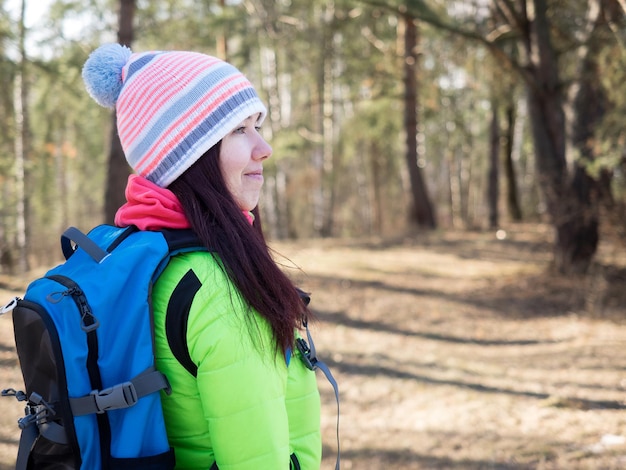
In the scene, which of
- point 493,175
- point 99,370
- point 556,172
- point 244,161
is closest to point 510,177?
point 493,175

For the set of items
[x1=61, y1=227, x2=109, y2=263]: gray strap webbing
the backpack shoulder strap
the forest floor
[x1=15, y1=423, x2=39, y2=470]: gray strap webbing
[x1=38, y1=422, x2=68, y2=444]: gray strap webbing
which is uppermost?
[x1=61, y1=227, x2=109, y2=263]: gray strap webbing

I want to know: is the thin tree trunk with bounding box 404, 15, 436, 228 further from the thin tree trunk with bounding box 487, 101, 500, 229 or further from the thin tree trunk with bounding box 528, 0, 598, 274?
the thin tree trunk with bounding box 528, 0, 598, 274

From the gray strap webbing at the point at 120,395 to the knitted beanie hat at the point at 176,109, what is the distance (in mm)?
497

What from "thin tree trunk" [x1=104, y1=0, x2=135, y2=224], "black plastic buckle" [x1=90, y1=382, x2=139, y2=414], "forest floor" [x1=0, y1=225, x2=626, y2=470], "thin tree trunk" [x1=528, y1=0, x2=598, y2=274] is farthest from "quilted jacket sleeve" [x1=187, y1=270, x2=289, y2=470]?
"thin tree trunk" [x1=528, y1=0, x2=598, y2=274]

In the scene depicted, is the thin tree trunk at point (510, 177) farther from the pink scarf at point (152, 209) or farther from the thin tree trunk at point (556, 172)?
the pink scarf at point (152, 209)

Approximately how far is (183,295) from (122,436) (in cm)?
32

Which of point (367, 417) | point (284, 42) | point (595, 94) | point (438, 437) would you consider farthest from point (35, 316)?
point (284, 42)

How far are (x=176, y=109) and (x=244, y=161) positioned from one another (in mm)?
206

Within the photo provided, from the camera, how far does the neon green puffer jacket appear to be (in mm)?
1249

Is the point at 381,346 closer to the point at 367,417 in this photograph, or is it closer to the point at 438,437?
the point at 367,417

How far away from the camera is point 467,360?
267 inches

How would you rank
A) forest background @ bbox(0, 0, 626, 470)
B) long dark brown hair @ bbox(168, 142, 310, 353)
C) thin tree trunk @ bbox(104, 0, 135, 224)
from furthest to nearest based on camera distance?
1. thin tree trunk @ bbox(104, 0, 135, 224)
2. forest background @ bbox(0, 0, 626, 470)
3. long dark brown hair @ bbox(168, 142, 310, 353)

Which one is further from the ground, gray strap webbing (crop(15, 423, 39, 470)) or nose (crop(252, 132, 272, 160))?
nose (crop(252, 132, 272, 160))

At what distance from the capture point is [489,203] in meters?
17.0
